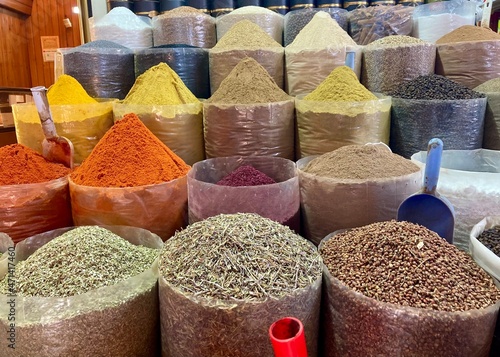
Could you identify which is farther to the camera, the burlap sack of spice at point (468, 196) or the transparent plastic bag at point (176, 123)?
the transparent plastic bag at point (176, 123)

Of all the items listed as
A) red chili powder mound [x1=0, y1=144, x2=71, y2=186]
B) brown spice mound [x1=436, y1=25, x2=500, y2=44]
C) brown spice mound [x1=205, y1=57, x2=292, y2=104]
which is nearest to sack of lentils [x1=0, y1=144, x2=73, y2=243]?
red chili powder mound [x1=0, y1=144, x2=71, y2=186]

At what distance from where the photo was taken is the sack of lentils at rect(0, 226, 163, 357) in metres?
0.80

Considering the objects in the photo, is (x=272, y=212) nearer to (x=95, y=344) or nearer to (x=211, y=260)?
(x=211, y=260)

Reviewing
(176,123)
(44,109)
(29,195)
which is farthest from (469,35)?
(29,195)

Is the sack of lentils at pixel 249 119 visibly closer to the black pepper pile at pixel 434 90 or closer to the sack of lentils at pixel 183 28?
the black pepper pile at pixel 434 90

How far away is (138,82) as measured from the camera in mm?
1812

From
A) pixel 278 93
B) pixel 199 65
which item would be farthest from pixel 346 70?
pixel 199 65

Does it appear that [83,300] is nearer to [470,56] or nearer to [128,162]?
[128,162]

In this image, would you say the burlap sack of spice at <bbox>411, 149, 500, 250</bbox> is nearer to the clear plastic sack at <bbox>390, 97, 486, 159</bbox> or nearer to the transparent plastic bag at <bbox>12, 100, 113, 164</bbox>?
the clear plastic sack at <bbox>390, 97, 486, 159</bbox>

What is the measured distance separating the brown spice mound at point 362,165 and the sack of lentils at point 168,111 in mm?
589

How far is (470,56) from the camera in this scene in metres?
1.87

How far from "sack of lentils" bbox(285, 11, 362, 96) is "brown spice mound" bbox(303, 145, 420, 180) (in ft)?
2.31

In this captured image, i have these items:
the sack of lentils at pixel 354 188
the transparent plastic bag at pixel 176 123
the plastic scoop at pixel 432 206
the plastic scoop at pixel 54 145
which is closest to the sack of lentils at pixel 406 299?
the plastic scoop at pixel 432 206

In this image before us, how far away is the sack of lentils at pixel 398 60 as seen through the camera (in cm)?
181
